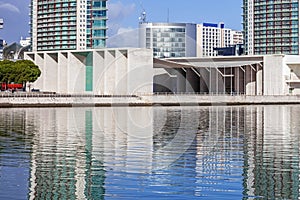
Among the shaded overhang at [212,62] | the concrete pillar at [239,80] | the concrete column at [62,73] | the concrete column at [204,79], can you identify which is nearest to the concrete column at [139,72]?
the shaded overhang at [212,62]

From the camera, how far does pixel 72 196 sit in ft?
38.6

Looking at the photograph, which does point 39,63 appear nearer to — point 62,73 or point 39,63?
point 39,63

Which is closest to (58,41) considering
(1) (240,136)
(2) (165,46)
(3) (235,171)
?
(2) (165,46)

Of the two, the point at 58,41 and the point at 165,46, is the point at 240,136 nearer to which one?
the point at 58,41

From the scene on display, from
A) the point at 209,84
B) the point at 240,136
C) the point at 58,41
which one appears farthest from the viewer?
the point at 58,41

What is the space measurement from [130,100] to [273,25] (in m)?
69.2

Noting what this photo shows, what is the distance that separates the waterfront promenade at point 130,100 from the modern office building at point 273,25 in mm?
49220

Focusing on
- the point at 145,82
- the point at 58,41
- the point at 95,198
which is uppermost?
the point at 58,41

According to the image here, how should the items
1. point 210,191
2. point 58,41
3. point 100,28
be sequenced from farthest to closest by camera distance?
point 58,41 < point 100,28 < point 210,191

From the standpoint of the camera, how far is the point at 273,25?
134 metres

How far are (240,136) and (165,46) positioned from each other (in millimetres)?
151133

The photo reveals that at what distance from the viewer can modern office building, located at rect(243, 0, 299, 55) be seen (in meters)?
133

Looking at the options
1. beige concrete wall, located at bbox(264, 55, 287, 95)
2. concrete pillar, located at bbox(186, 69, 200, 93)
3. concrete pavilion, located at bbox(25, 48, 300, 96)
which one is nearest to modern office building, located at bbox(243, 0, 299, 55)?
concrete pillar, located at bbox(186, 69, 200, 93)

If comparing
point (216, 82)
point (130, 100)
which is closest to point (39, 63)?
point (130, 100)
